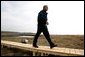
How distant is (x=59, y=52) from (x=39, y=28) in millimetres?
1813

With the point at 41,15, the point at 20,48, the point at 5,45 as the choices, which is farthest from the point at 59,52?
the point at 5,45

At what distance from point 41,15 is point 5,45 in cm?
464

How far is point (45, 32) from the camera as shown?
10.7m

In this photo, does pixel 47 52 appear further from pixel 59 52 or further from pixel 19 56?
pixel 19 56

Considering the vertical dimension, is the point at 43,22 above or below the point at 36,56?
above

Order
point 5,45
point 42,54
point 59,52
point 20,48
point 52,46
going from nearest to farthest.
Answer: point 59,52 < point 42,54 < point 52,46 < point 20,48 < point 5,45

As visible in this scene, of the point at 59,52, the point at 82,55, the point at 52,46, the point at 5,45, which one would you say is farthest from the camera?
the point at 5,45

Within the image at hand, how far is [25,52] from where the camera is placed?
37.7 feet

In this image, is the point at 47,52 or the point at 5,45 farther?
the point at 5,45

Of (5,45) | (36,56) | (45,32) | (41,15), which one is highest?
(41,15)

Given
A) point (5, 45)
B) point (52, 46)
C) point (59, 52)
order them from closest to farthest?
point (59, 52)
point (52, 46)
point (5, 45)

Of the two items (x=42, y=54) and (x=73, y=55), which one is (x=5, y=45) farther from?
(x=73, y=55)

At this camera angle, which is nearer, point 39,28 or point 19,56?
point 19,56

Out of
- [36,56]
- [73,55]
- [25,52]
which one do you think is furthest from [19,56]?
[73,55]
